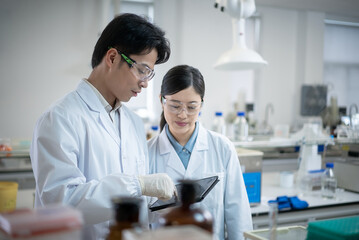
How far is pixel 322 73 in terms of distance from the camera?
218 inches

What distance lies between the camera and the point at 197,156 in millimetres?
1780

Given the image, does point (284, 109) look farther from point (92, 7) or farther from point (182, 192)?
point (182, 192)

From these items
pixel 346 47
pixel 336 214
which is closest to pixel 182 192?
pixel 336 214

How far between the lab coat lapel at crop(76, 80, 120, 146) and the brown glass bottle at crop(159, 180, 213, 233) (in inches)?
30.1

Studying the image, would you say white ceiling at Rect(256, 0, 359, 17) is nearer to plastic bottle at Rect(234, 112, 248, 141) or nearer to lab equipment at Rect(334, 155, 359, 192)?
plastic bottle at Rect(234, 112, 248, 141)

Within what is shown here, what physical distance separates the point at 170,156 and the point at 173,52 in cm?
308

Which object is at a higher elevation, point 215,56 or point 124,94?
point 215,56

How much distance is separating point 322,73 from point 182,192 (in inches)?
215

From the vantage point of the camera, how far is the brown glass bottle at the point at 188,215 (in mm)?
668

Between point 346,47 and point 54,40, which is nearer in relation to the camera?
point 54,40

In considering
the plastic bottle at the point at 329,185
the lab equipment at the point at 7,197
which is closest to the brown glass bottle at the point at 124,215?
the lab equipment at the point at 7,197

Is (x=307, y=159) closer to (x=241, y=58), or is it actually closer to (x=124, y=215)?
(x=241, y=58)

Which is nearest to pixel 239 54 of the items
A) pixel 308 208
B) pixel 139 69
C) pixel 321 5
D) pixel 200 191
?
pixel 308 208

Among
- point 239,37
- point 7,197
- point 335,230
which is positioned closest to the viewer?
point 335,230
